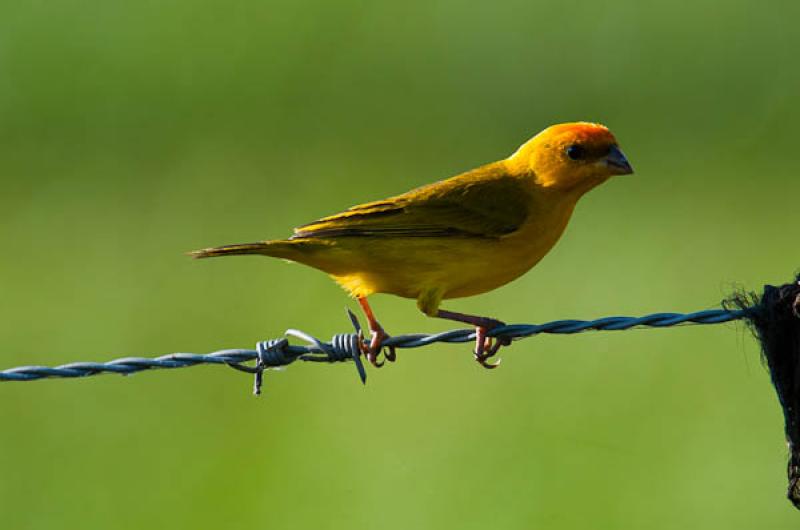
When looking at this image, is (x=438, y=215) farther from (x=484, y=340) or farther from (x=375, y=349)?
(x=375, y=349)

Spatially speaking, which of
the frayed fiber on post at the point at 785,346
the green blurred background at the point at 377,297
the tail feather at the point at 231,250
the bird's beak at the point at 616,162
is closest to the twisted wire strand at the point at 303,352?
the frayed fiber on post at the point at 785,346

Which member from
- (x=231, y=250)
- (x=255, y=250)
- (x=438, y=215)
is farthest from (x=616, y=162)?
(x=231, y=250)

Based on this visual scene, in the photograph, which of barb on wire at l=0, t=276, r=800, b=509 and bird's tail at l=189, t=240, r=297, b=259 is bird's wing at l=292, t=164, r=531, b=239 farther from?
barb on wire at l=0, t=276, r=800, b=509

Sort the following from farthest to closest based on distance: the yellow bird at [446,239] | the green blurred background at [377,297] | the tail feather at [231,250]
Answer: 1. the green blurred background at [377,297]
2. the yellow bird at [446,239]
3. the tail feather at [231,250]

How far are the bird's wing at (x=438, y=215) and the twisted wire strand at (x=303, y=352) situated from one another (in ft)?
3.17

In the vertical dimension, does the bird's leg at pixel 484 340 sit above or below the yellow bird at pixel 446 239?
below

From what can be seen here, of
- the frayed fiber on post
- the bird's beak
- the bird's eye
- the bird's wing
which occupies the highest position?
the bird's eye

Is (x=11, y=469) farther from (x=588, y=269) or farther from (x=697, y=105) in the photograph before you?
(x=697, y=105)

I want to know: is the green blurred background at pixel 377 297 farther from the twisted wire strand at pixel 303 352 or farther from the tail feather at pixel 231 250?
the twisted wire strand at pixel 303 352

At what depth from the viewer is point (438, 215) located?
7246mm

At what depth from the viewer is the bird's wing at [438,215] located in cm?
701

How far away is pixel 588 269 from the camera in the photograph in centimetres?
1154

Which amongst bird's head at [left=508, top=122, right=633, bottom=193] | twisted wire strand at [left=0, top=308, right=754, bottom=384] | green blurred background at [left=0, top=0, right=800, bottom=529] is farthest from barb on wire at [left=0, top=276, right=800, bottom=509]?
green blurred background at [left=0, top=0, right=800, bottom=529]

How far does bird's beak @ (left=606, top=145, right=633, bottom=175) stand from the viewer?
7324mm
